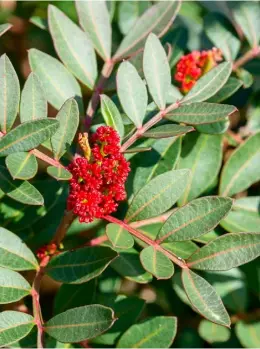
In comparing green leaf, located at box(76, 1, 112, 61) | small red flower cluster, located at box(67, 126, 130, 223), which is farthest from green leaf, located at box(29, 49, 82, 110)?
small red flower cluster, located at box(67, 126, 130, 223)

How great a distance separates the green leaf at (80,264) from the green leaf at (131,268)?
0.49ft

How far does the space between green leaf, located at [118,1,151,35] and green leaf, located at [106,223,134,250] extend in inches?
24.7

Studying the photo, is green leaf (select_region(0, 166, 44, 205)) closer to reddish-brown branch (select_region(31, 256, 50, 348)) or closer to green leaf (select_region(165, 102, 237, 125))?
reddish-brown branch (select_region(31, 256, 50, 348))

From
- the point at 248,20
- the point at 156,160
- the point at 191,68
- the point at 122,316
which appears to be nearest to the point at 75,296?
the point at 122,316

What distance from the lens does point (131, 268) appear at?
3.80 feet

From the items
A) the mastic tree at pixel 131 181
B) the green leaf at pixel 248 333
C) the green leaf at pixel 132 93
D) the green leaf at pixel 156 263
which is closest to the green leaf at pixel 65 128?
the mastic tree at pixel 131 181

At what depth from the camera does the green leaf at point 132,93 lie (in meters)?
1.07

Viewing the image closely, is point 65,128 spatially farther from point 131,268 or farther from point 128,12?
point 128,12

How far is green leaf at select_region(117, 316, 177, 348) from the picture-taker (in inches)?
43.6

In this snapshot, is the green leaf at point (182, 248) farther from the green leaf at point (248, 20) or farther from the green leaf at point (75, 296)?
the green leaf at point (248, 20)

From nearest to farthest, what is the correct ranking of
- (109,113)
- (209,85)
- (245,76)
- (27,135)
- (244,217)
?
(27,135) < (109,113) < (209,85) < (244,217) < (245,76)

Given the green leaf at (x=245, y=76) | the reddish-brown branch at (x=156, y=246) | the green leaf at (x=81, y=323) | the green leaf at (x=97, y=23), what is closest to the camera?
the green leaf at (x=81, y=323)

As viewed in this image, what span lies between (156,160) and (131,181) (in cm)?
6

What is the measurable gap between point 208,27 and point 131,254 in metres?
0.59
